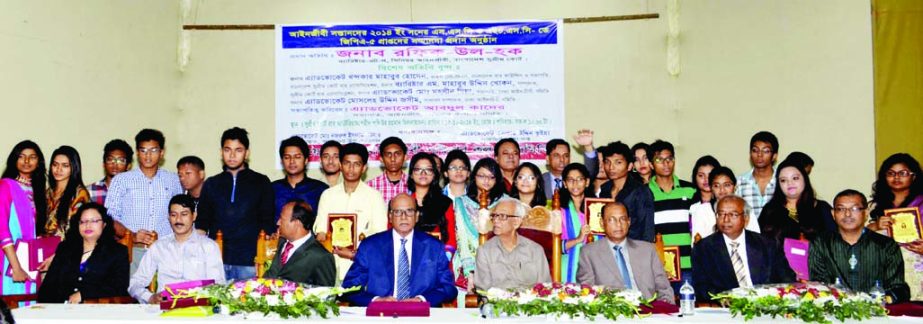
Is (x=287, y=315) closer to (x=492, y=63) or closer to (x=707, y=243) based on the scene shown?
(x=707, y=243)

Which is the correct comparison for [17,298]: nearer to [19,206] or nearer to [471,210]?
[19,206]

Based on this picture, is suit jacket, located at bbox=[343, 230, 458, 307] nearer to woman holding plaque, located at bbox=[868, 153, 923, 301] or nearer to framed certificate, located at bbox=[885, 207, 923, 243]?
framed certificate, located at bbox=[885, 207, 923, 243]

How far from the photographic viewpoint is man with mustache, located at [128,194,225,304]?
5.61m

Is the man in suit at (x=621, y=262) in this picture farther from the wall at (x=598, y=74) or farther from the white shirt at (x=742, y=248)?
the wall at (x=598, y=74)

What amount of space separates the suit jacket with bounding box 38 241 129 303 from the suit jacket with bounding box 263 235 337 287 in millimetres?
952

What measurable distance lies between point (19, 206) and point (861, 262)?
181 inches

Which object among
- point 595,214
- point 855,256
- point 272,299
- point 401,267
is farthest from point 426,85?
point 272,299

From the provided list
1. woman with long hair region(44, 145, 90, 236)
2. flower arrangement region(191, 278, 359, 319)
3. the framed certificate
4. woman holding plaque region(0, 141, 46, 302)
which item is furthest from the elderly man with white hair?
woman holding plaque region(0, 141, 46, 302)

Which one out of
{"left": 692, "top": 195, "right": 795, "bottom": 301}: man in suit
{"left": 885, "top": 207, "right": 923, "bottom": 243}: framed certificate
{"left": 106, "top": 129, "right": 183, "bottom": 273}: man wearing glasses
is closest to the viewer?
{"left": 692, "top": 195, "right": 795, "bottom": 301}: man in suit

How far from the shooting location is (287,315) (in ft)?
14.1

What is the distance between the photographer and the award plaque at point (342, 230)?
227 inches

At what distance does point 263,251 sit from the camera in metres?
5.78

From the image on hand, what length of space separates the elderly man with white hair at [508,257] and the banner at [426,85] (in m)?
2.74

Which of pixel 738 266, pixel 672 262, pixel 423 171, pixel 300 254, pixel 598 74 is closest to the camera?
pixel 300 254
